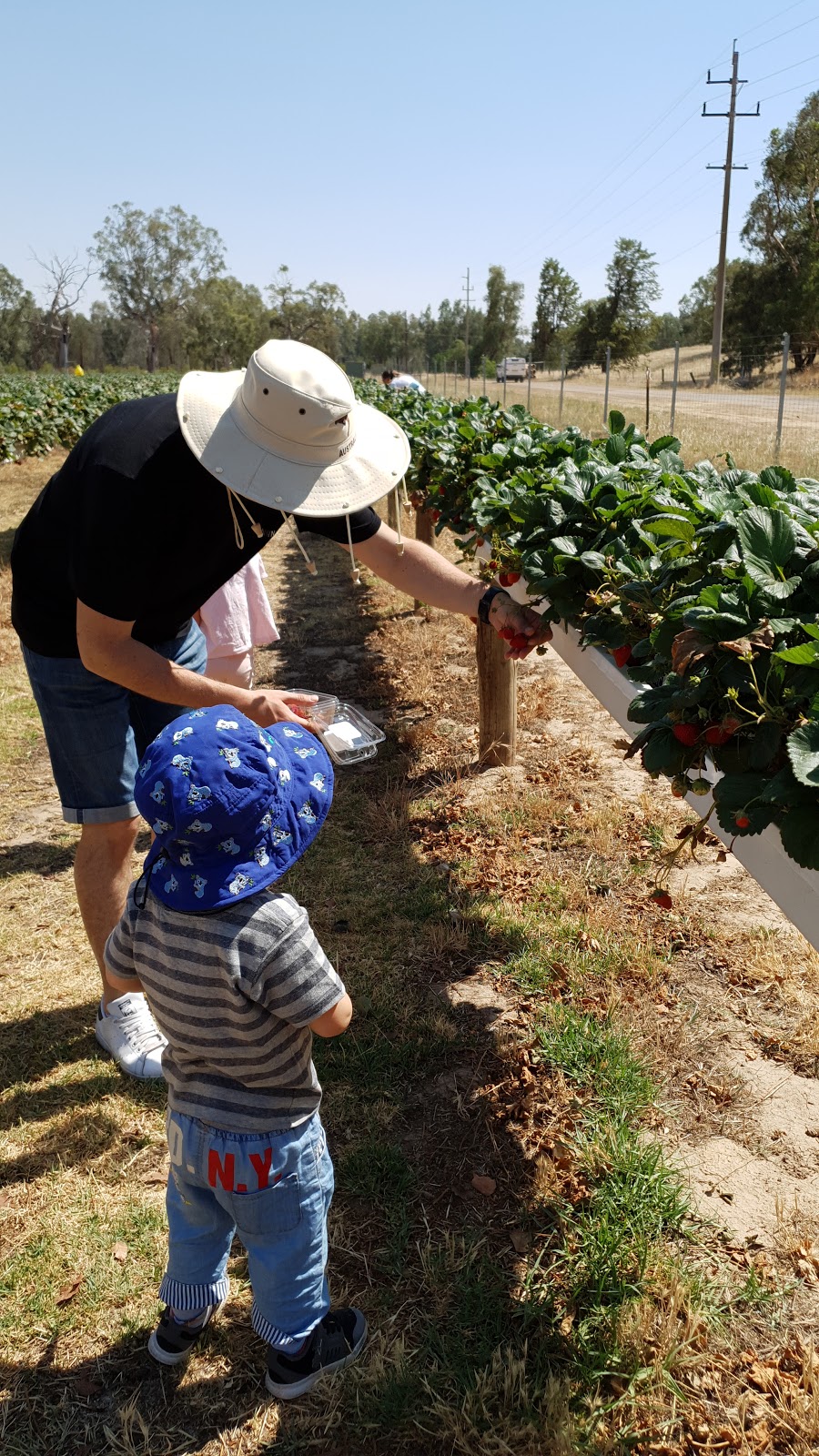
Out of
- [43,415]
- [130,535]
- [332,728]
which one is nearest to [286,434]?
[130,535]

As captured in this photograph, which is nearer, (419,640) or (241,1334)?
(241,1334)

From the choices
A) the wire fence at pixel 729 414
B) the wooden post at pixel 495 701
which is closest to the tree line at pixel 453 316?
the wire fence at pixel 729 414

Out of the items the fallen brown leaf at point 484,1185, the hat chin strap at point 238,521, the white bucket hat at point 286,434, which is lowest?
the fallen brown leaf at point 484,1185

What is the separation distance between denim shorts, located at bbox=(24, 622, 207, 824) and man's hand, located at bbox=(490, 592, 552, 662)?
0.97 metres

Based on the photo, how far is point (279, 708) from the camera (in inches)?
89.9

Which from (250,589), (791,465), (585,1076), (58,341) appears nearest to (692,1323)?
(585,1076)

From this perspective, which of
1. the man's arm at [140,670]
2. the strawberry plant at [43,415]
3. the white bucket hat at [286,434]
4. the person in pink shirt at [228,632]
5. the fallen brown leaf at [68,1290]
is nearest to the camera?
the white bucket hat at [286,434]

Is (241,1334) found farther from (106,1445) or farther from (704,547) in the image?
(704,547)

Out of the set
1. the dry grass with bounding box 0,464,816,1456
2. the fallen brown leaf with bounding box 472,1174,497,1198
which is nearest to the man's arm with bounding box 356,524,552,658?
the dry grass with bounding box 0,464,816,1456

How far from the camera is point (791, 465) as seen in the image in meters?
12.7

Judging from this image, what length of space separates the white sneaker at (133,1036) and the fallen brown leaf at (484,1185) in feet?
3.45

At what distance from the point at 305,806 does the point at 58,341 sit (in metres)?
80.3

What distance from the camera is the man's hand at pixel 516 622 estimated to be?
2902mm

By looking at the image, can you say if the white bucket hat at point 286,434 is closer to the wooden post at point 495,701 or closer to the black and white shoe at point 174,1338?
the black and white shoe at point 174,1338
